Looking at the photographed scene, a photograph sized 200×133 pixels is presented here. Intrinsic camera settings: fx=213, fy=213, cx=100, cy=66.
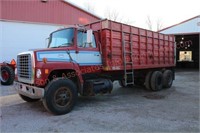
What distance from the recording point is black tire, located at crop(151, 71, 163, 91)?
965cm

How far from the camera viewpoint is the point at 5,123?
512 centimetres

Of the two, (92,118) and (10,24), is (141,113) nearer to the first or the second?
(92,118)

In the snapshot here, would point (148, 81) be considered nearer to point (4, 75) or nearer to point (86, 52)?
point (86, 52)

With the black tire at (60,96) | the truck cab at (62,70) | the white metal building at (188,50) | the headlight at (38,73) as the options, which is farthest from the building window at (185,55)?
the headlight at (38,73)

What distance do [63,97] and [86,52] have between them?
1.71 metres

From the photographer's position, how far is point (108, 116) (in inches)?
222

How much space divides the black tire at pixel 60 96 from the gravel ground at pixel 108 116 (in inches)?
8.2

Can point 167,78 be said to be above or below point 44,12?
below

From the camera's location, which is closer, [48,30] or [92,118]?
[92,118]

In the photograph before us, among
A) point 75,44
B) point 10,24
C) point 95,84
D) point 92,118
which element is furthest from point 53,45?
point 10,24

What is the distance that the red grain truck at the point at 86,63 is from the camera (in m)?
5.68

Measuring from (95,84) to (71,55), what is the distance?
1.28 meters

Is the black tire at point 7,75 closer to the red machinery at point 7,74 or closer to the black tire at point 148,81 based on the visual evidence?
the red machinery at point 7,74

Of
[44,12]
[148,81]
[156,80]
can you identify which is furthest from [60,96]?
[44,12]
